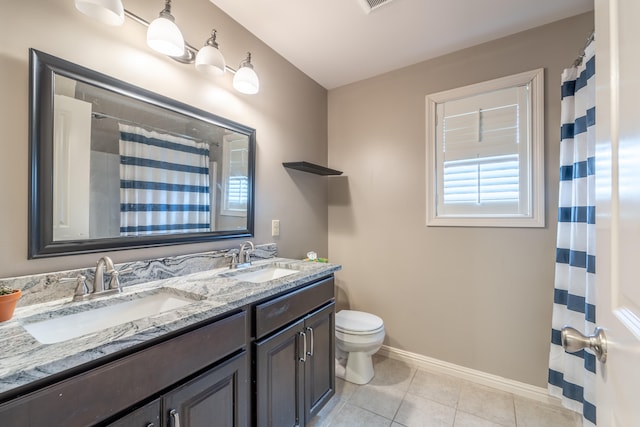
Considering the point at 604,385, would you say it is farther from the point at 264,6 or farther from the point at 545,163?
the point at 264,6

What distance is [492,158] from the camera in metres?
1.96

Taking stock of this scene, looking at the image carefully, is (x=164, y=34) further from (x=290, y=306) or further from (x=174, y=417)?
(x=174, y=417)

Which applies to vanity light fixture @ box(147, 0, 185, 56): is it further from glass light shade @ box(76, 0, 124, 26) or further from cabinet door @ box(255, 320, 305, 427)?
cabinet door @ box(255, 320, 305, 427)

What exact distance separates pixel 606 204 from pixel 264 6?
1.87 metres

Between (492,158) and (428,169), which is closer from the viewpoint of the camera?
(492,158)

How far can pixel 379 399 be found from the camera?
5.90 ft

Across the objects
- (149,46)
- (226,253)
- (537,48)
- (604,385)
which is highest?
(537,48)

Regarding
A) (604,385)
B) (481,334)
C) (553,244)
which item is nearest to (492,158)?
(553,244)

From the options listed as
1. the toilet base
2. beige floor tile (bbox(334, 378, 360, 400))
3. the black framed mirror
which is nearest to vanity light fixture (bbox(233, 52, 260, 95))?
the black framed mirror

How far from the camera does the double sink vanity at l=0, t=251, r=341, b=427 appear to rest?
0.62m

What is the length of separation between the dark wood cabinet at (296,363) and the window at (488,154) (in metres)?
1.19

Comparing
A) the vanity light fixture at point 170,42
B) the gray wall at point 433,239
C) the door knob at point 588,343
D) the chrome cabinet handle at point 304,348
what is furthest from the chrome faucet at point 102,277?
the gray wall at point 433,239

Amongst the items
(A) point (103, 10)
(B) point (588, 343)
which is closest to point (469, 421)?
(B) point (588, 343)

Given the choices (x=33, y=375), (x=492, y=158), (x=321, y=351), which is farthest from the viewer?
(x=492, y=158)
